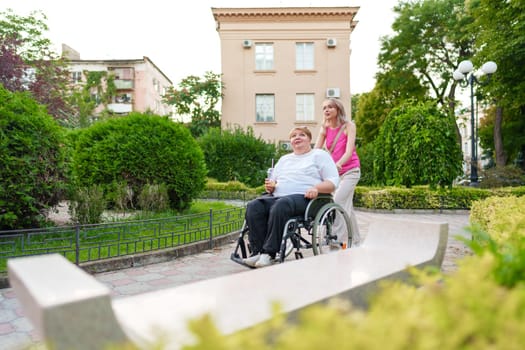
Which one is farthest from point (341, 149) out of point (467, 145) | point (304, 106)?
point (467, 145)

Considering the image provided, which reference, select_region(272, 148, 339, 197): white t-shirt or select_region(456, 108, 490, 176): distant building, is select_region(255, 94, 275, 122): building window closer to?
select_region(456, 108, 490, 176): distant building

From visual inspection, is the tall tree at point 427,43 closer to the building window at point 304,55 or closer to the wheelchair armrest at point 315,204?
the building window at point 304,55

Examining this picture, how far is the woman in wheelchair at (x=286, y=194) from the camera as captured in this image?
13.9 ft

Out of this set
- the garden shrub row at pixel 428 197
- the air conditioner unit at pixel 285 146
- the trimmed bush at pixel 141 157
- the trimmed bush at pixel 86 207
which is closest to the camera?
the trimmed bush at pixel 86 207

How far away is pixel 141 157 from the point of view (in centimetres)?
932

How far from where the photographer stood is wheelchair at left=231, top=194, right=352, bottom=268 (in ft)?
14.0

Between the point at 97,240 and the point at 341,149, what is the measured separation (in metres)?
3.89

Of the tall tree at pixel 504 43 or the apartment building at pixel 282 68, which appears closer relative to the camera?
the tall tree at pixel 504 43

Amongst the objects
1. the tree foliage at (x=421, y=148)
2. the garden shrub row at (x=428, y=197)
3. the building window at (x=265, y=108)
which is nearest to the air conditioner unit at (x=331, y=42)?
the building window at (x=265, y=108)

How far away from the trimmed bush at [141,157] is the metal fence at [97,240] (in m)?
1.87

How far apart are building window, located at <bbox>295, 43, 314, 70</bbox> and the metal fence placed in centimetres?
2004

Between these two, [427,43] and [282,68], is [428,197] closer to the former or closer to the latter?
[282,68]

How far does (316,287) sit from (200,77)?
2516 cm

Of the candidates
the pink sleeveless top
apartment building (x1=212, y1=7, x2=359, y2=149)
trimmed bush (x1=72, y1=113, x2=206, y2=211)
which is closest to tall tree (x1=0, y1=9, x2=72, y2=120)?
apartment building (x1=212, y1=7, x2=359, y2=149)
